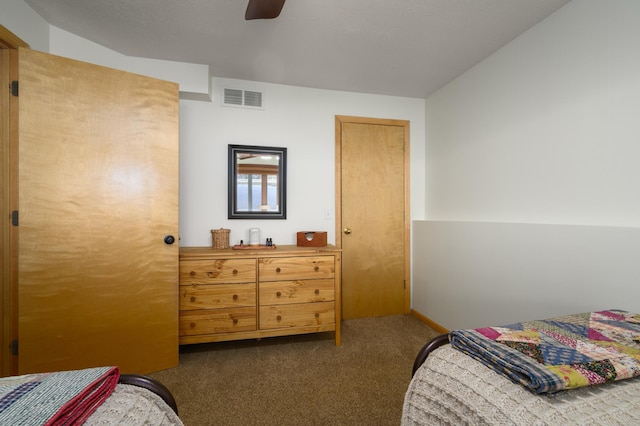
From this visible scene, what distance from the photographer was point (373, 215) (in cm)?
306

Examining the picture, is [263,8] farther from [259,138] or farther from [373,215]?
[373,215]

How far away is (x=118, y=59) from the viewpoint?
234cm

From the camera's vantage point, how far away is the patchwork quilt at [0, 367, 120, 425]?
1.80 feet

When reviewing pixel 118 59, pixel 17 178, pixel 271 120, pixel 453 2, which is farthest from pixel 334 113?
pixel 17 178

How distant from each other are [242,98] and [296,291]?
6.23ft

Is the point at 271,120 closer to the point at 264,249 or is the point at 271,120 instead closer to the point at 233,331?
the point at 264,249

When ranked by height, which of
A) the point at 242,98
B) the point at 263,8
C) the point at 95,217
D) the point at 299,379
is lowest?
the point at 299,379

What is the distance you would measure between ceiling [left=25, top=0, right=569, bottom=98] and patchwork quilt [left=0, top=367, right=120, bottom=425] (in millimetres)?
2035

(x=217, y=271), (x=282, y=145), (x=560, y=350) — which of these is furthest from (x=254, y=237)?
(x=560, y=350)

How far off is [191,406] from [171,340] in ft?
1.91

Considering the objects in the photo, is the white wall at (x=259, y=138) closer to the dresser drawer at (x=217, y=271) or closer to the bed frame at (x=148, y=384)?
the dresser drawer at (x=217, y=271)

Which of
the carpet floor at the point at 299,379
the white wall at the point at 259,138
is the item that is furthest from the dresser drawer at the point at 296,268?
the carpet floor at the point at 299,379

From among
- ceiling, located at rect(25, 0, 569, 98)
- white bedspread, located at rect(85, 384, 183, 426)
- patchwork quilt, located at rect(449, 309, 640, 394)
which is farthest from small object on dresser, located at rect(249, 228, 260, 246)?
patchwork quilt, located at rect(449, 309, 640, 394)

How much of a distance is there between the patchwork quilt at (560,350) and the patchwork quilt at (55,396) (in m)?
1.04
